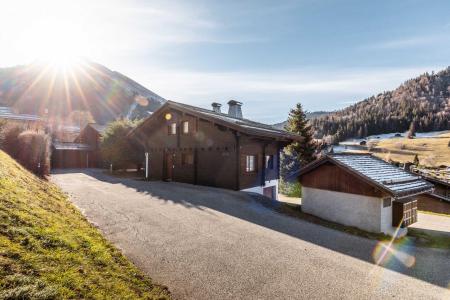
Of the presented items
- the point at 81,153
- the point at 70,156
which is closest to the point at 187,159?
the point at 81,153

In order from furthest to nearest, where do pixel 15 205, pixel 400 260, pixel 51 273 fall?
pixel 400 260, pixel 15 205, pixel 51 273

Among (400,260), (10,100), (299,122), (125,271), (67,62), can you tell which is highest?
(67,62)

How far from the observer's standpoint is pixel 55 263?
503 cm

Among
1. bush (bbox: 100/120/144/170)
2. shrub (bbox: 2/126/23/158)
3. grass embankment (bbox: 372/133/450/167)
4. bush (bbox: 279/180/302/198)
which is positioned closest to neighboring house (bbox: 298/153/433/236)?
bush (bbox: 279/180/302/198)

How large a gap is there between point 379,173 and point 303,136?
19.9 m

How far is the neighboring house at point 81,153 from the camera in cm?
3734

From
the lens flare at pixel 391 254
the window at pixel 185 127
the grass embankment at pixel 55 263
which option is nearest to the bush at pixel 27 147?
the window at pixel 185 127

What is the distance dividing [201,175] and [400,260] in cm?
1384

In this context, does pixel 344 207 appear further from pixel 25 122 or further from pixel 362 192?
pixel 25 122

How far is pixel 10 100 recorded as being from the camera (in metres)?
92.1

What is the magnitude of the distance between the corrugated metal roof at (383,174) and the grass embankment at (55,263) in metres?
10.5

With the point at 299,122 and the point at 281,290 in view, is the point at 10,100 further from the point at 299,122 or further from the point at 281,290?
the point at 281,290

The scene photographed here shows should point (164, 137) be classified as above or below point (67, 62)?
below

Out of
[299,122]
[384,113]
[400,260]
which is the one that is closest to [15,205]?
[400,260]
